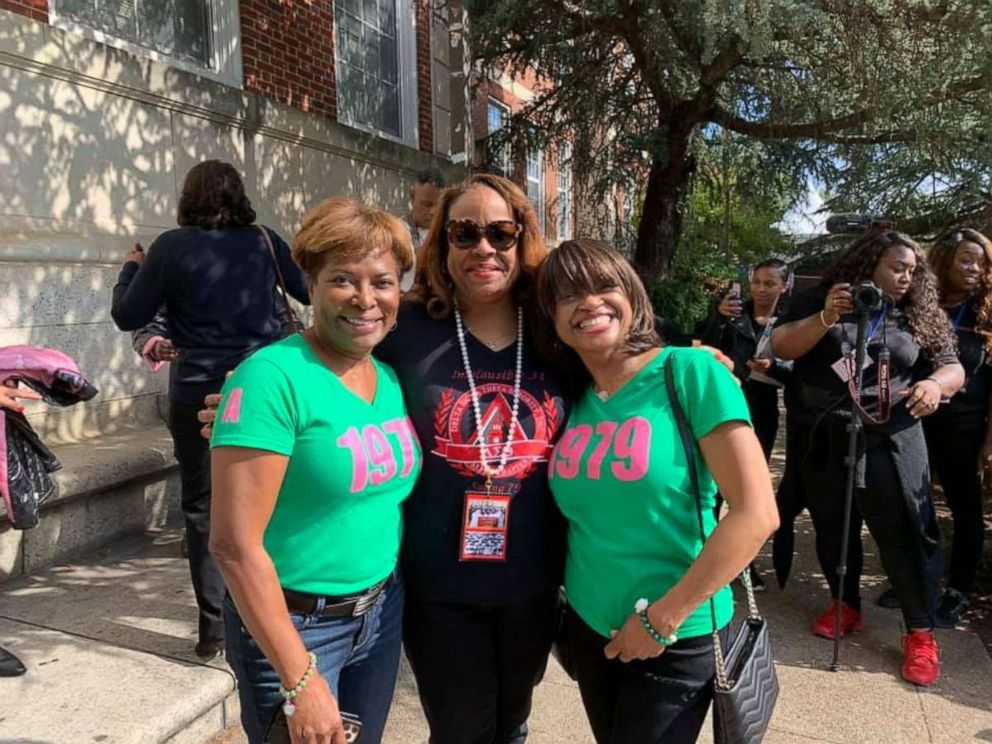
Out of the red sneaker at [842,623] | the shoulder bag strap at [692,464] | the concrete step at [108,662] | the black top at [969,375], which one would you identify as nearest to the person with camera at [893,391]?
the red sneaker at [842,623]

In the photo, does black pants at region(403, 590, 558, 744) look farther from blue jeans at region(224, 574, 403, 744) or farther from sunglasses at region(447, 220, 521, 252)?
sunglasses at region(447, 220, 521, 252)

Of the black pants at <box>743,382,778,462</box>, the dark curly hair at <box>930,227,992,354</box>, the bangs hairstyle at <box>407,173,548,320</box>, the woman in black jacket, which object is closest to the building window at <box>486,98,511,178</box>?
the woman in black jacket

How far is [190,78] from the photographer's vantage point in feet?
19.5

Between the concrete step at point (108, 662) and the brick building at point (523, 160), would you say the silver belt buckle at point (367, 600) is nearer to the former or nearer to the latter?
the concrete step at point (108, 662)

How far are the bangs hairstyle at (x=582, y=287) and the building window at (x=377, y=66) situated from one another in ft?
22.3

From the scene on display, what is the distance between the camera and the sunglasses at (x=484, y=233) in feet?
6.24

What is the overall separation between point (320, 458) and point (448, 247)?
71 centimetres

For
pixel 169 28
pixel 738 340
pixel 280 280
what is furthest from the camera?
pixel 169 28

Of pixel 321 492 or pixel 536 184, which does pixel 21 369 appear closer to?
pixel 321 492

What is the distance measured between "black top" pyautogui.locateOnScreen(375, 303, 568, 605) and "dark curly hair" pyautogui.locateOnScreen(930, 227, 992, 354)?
3.04 m

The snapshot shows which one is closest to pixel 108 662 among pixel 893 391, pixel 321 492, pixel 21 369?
pixel 21 369

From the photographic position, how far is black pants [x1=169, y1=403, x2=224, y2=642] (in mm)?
3121

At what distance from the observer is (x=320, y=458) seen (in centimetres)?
156

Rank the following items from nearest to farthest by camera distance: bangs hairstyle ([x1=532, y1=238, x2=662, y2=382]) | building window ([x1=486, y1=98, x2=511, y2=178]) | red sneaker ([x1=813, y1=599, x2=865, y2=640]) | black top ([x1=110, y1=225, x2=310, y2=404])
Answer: bangs hairstyle ([x1=532, y1=238, x2=662, y2=382])
black top ([x1=110, y1=225, x2=310, y2=404])
red sneaker ([x1=813, y1=599, x2=865, y2=640])
building window ([x1=486, y1=98, x2=511, y2=178])
